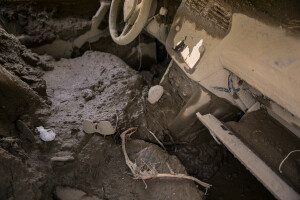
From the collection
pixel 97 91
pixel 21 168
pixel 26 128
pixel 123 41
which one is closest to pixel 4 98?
pixel 26 128

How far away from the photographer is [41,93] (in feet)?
6.68

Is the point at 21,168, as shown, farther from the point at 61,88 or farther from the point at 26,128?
the point at 61,88

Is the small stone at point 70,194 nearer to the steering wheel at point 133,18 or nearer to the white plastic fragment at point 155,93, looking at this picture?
the white plastic fragment at point 155,93

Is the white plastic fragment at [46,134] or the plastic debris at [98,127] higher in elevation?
the plastic debris at [98,127]

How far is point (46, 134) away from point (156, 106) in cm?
96

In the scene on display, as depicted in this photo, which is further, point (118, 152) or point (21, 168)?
point (118, 152)

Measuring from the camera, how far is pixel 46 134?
1745 mm

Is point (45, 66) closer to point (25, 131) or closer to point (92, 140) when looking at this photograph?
point (25, 131)

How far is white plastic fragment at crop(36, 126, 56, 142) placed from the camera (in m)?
1.73

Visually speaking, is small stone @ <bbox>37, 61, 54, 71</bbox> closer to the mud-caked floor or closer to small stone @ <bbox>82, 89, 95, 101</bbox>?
the mud-caked floor

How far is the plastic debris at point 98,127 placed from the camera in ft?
6.01

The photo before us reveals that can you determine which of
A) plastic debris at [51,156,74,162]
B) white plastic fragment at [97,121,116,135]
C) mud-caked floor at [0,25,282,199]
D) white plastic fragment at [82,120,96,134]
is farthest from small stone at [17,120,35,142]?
white plastic fragment at [97,121,116,135]

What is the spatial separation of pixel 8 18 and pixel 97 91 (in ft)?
4.39

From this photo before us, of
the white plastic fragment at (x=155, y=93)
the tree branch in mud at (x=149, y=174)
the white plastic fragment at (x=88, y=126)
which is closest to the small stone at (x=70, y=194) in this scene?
the tree branch in mud at (x=149, y=174)
